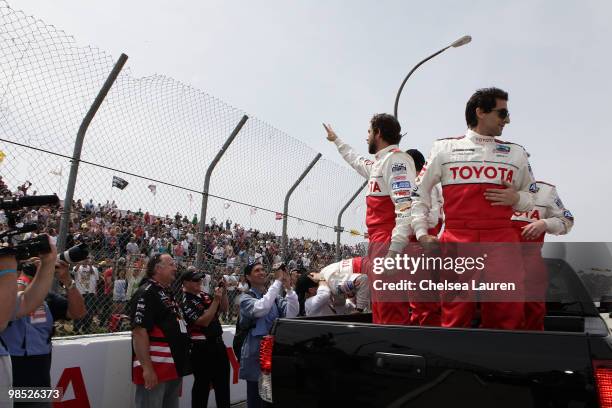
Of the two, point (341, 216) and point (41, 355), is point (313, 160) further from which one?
point (41, 355)

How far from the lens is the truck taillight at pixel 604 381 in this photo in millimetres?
1602

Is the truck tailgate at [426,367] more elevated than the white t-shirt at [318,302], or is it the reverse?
the white t-shirt at [318,302]

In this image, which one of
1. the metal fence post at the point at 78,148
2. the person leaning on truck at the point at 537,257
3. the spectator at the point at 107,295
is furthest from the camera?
the spectator at the point at 107,295

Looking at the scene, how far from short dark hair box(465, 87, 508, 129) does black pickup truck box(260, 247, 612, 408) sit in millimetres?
1308

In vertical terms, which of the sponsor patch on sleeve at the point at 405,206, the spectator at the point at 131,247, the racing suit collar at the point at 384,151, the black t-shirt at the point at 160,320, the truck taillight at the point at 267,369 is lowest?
the truck taillight at the point at 267,369

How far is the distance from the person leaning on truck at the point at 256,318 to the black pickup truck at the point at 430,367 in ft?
7.54

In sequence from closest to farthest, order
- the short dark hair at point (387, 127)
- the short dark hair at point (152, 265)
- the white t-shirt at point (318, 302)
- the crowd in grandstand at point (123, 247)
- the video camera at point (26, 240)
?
the video camera at point (26, 240) → the short dark hair at point (387, 127) → the short dark hair at point (152, 265) → the white t-shirt at point (318, 302) → the crowd in grandstand at point (123, 247)

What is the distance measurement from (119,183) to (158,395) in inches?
76.3

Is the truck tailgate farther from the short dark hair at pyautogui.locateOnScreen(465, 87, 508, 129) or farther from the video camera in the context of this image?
the short dark hair at pyautogui.locateOnScreen(465, 87, 508, 129)

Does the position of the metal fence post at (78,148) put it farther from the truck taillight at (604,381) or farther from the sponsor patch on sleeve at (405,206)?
the truck taillight at (604,381)

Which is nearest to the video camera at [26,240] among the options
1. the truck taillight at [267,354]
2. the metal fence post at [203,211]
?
the truck taillight at [267,354]

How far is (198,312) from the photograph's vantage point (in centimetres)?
489

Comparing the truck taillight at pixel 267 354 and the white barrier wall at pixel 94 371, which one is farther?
the white barrier wall at pixel 94 371

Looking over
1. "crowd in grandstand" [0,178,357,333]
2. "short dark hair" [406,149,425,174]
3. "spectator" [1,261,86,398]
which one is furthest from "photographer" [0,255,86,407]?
"short dark hair" [406,149,425,174]
